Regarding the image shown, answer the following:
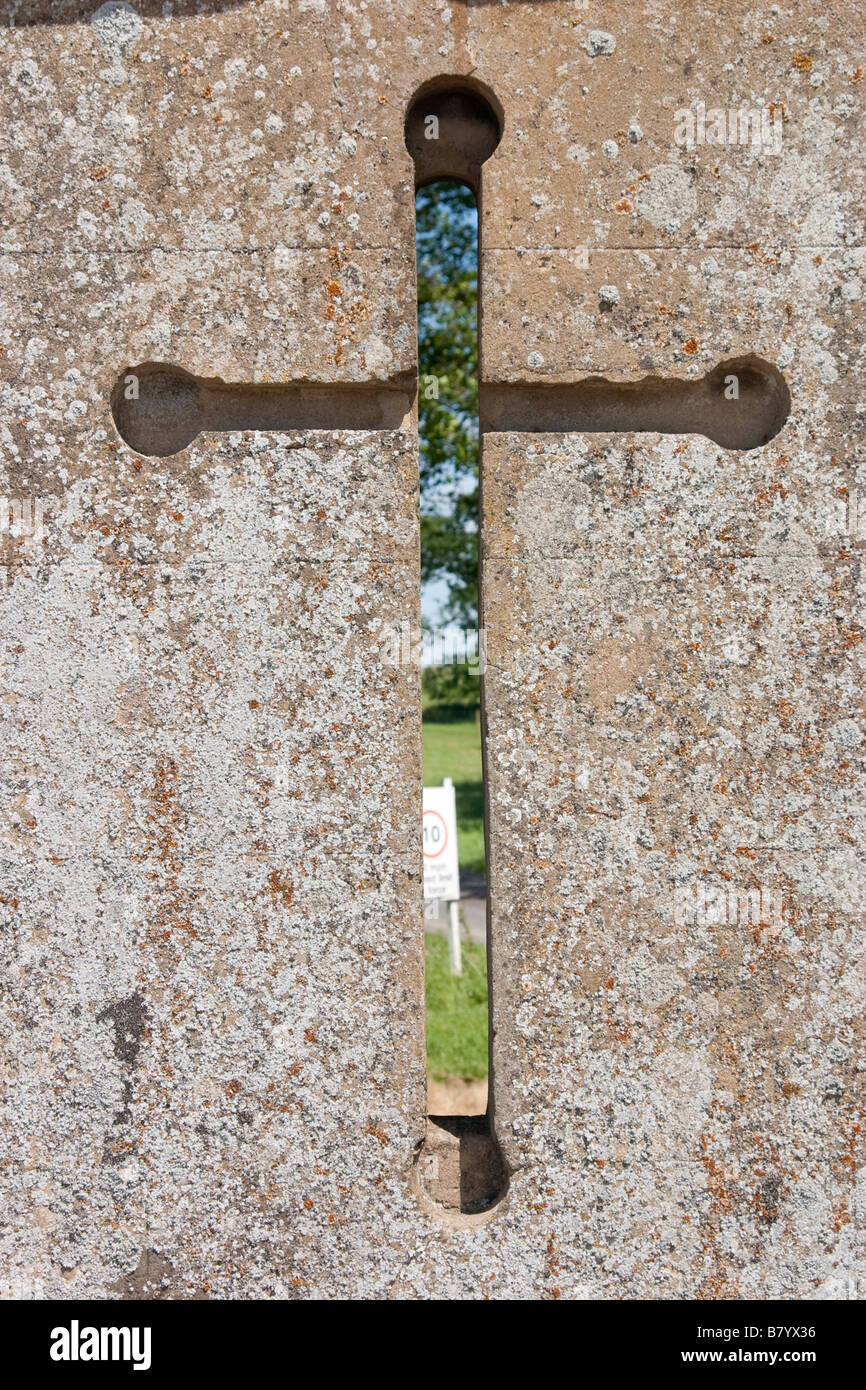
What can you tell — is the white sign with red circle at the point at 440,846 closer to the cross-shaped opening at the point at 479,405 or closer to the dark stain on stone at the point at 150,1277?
the cross-shaped opening at the point at 479,405

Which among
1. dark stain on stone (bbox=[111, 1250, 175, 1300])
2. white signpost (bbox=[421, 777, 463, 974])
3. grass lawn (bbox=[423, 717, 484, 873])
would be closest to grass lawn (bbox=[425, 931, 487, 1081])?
white signpost (bbox=[421, 777, 463, 974])

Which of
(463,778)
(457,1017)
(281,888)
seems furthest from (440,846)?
(463,778)

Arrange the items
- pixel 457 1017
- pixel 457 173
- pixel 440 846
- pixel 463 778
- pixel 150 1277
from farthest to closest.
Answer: pixel 463 778, pixel 440 846, pixel 457 1017, pixel 457 173, pixel 150 1277

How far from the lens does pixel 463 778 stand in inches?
574

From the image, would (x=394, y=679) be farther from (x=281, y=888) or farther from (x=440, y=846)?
(x=440, y=846)

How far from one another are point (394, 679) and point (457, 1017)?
388 centimetres

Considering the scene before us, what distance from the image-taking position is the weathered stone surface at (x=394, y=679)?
6.32ft

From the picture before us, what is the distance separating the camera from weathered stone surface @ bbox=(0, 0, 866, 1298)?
1927 millimetres

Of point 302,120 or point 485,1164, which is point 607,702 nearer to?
point 485,1164

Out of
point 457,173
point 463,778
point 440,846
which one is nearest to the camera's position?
point 457,173

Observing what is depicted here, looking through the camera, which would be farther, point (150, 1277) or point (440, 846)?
point (440, 846)

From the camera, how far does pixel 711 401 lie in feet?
6.61

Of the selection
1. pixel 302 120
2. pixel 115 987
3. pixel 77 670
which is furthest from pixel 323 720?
pixel 302 120

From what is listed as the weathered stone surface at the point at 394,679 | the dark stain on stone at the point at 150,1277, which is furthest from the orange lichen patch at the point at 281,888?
the dark stain on stone at the point at 150,1277
